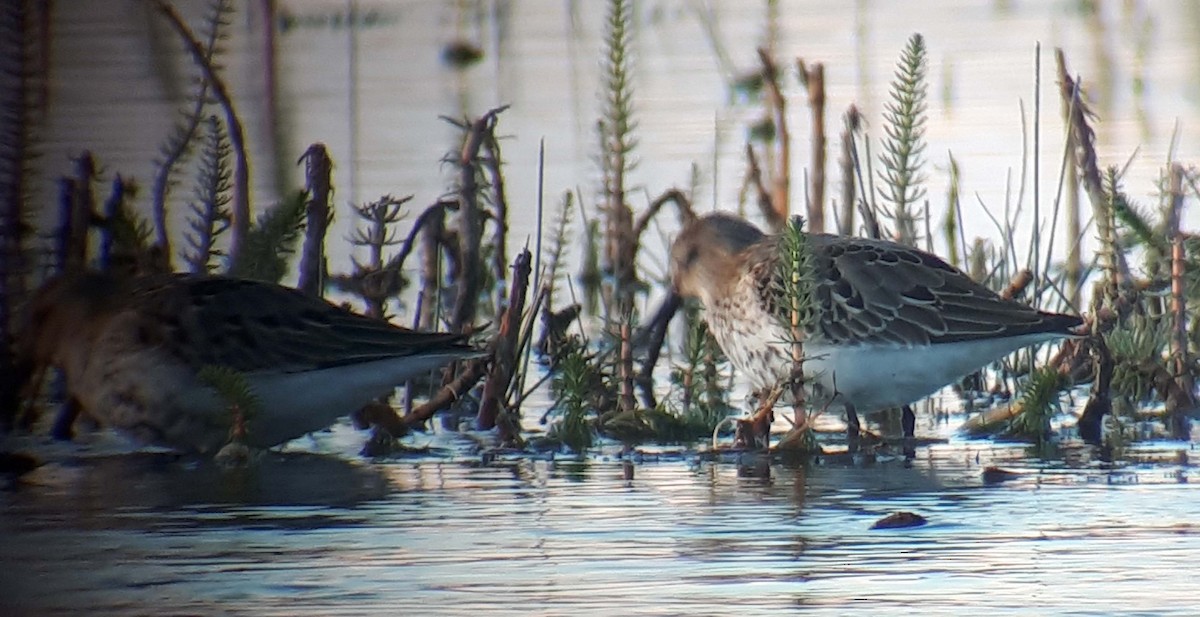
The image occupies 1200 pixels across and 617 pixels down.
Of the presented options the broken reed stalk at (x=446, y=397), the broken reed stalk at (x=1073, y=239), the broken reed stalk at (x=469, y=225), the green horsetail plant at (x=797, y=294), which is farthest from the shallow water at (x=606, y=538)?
the broken reed stalk at (x=1073, y=239)

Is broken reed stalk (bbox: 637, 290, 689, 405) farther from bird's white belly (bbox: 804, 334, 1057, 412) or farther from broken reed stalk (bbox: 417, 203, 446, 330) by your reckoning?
broken reed stalk (bbox: 417, 203, 446, 330)

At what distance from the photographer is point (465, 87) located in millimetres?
13375

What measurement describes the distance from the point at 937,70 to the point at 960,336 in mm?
6198

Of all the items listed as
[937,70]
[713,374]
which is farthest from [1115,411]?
[937,70]

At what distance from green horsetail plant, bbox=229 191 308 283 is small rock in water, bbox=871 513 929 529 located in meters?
3.16

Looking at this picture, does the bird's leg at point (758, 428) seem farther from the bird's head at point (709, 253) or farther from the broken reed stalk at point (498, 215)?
the broken reed stalk at point (498, 215)

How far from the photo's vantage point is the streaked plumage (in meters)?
7.08

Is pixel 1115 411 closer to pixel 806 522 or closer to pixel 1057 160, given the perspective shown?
pixel 806 522

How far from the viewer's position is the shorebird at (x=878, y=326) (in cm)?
707

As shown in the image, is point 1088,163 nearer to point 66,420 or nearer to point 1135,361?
point 1135,361

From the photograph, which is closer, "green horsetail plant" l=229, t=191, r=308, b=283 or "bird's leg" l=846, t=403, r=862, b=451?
"bird's leg" l=846, t=403, r=862, b=451

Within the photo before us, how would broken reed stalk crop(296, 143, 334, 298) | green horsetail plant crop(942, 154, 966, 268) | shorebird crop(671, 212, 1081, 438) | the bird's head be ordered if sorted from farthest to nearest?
green horsetail plant crop(942, 154, 966, 268)
the bird's head
broken reed stalk crop(296, 143, 334, 298)
shorebird crop(671, 212, 1081, 438)

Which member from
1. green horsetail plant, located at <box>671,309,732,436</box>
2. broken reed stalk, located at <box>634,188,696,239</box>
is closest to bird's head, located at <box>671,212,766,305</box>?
broken reed stalk, located at <box>634,188,696,239</box>

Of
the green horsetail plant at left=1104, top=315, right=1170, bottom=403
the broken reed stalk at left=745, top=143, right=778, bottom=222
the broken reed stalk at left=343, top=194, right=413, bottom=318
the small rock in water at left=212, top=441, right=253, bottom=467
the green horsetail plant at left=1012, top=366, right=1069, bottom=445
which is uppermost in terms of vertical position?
the broken reed stalk at left=745, top=143, right=778, bottom=222
